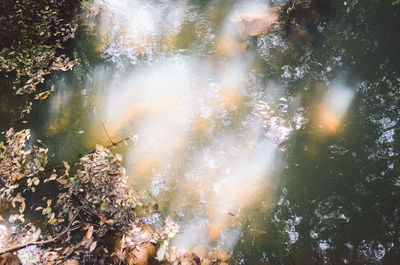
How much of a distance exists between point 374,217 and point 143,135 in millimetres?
3553

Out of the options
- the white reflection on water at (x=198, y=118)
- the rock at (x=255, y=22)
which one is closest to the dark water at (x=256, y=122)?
the white reflection on water at (x=198, y=118)

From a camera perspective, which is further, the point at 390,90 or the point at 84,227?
the point at 390,90

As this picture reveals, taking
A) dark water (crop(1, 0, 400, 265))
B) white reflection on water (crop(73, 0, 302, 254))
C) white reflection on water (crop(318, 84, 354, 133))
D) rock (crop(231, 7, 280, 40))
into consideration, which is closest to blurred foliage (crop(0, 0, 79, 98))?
dark water (crop(1, 0, 400, 265))

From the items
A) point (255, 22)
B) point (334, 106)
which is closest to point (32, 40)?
point (255, 22)

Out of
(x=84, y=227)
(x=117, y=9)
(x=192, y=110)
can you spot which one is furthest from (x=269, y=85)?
(x=117, y=9)

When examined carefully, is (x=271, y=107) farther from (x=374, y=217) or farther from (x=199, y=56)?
(x=374, y=217)

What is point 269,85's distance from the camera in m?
4.32

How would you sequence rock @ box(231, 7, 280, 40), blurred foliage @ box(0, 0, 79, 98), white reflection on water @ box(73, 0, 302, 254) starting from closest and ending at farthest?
white reflection on water @ box(73, 0, 302, 254)
blurred foliage @ box(0, 0, 79, 98)
rock @ box(231, 7, 280, 40)

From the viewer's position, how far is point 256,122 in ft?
13.0

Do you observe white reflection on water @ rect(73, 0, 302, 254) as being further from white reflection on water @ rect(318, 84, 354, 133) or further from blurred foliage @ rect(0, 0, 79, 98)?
blurred foliage @ rect(0, 0, 79, 98)

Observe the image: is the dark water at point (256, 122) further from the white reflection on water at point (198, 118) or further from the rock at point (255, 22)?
the rock at point (255, 22)

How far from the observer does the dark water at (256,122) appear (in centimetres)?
312

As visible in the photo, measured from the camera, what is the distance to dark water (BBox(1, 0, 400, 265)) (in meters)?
3.12

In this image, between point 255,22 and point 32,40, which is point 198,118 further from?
point 32,40
